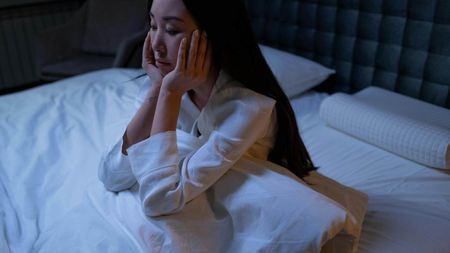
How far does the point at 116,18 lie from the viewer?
2781mm

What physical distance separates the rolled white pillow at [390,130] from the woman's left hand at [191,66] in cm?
76

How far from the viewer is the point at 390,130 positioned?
140cm

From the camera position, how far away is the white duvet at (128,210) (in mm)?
855

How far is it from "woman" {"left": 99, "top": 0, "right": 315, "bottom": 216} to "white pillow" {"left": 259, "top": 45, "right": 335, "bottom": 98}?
0.88 m

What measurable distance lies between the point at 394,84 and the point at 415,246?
2.97ft

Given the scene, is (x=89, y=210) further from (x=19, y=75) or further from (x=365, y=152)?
(x=19, y=75)

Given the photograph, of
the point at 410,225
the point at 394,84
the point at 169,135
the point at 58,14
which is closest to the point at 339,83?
the point at 394,84

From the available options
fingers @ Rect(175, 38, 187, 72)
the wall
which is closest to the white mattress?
fingers @ Rect(175, 38, 187, 72)

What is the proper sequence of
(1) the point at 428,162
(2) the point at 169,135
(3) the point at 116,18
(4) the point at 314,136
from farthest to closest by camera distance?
1. (3) the point at 116,18
2. (4) the point at 314,136
3. (1) the point at 428,162
4. (2) the point at 169,135

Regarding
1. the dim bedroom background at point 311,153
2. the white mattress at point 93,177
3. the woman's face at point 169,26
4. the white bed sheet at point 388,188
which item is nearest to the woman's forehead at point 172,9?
the woman's face at point 169,26

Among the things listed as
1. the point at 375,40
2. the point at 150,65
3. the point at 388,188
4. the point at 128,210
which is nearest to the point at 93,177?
the point at 128,210

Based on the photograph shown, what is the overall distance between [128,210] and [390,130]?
87 centimetres

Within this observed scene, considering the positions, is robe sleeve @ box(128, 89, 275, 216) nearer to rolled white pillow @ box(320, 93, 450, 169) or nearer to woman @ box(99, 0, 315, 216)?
woman @ box(99, 0, 315, 216)

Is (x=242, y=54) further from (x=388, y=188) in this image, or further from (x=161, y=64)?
(x=388, y=188)
